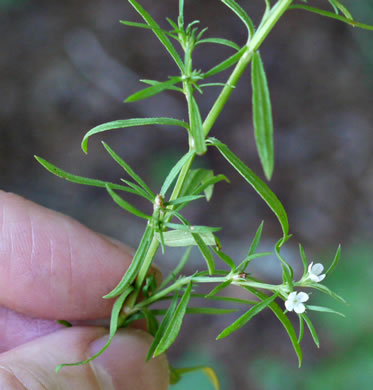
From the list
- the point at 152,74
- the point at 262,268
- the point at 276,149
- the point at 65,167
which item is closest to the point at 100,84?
the point at 152,74

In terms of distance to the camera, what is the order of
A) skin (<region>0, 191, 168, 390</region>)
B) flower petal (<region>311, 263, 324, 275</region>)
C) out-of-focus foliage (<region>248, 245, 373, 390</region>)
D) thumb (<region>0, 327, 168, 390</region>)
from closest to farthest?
flower petal (<region>311, 263, 324, 275</region>) → thumb (<region>0, 327, 168, 390</region>) → skin (<region>0, 191, 168, 390</region>) → out-of-focus foliage (<region>248, 245, 373, 390</region>)

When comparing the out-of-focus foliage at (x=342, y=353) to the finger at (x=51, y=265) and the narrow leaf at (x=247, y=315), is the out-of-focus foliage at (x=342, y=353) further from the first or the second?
the narrow leaf at (x=247, y=315)

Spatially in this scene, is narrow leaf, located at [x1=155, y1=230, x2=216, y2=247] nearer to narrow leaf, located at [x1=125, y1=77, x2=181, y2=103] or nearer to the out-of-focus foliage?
narrow leaf, located at [x1=125, y1=77, x2=181, y2=103]

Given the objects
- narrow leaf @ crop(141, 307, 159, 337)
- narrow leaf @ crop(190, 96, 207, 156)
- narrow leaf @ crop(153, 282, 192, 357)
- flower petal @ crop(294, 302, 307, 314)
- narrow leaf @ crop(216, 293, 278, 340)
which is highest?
narrow leaf @ crop(190, 96, 207, 156)

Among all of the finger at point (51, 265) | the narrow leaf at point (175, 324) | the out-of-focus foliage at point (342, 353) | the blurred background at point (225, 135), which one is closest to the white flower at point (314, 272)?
the narrow leaf at point (175, 324)

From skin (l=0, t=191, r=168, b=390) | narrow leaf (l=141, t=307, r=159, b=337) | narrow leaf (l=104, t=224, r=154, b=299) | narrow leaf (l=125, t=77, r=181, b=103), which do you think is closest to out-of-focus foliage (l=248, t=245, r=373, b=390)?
skin (l=0, t=191, r=168, b=390)

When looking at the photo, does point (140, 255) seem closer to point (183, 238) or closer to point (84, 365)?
point (183, 238)

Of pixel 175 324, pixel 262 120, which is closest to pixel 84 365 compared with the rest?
pixel 175 324

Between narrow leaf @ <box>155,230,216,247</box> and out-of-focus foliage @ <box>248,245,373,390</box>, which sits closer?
narrow leaf @ <box>155,230,216,247</box>
